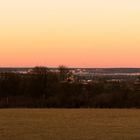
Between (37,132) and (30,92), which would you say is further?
(30,92)

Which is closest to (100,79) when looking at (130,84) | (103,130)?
(130,84)

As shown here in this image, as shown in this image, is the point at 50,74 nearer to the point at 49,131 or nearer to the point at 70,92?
the point at 70,92

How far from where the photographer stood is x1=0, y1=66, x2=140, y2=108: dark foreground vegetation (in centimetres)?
6097

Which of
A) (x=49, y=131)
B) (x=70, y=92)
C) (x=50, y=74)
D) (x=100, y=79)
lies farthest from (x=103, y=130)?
(x=50, y=74)

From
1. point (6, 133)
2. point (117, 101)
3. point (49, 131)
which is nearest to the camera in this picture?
point (6, 133)

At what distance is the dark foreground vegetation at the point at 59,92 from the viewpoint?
60969 mm

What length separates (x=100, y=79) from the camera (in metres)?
71.1

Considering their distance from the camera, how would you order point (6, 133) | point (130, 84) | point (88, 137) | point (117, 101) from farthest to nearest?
point (130, 84) → point (117, 101) → point (6, 133) → point (88, 137)

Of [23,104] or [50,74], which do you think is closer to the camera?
[23,104]

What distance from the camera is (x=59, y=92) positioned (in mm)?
67312

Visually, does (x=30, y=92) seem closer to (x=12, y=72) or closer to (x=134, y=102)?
(x=12, y=72)

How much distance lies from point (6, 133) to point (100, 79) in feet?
161

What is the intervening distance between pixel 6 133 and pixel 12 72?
52015 millimetres

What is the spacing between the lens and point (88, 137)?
2106cm
